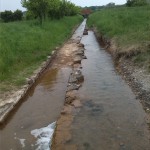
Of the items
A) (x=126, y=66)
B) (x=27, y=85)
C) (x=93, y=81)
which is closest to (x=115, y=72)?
(x=126, y=66)

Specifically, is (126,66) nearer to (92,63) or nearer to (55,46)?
(92,63)

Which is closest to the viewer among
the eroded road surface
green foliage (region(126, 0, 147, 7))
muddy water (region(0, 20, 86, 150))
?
the eroded road surface

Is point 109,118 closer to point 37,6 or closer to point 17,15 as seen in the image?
point 37,6

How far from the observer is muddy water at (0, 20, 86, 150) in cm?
942

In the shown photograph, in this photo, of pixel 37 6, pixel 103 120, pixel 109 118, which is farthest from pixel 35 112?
pixel 37 6

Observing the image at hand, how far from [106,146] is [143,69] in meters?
7.30

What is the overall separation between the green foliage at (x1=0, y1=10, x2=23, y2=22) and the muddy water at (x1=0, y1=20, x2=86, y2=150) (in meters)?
34.2

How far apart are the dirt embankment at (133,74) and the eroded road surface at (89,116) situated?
307 millimetres

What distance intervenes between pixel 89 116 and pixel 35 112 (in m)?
2.41

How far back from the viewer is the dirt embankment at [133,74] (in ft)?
39.5

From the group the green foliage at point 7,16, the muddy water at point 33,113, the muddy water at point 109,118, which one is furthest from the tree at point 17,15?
the muddy water at point 109,118

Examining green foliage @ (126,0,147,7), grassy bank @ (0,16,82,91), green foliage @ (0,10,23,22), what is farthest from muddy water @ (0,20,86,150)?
green foliage @ (126,0,147,7)

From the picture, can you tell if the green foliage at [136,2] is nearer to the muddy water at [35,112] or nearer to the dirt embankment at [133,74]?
the dirt embankment at [133,74]

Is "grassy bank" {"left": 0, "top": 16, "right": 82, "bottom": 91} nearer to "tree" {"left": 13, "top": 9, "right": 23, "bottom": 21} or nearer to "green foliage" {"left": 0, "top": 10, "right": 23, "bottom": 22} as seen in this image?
"green foliage" {"left": 0, "top": 10, "right": 23, "bottom": 22}
